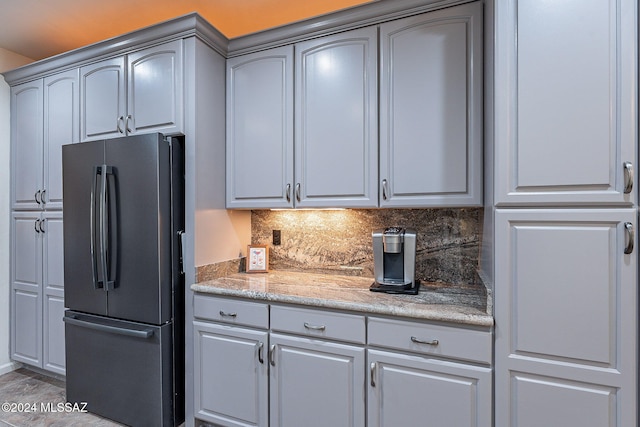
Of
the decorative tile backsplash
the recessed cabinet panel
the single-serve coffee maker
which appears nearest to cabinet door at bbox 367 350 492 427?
the recessed cabinet panel

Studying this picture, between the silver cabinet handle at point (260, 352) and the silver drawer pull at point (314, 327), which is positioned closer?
the silver drawer pull at point (314, 327)

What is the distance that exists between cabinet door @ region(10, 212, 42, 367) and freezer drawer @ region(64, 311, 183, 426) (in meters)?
0.63

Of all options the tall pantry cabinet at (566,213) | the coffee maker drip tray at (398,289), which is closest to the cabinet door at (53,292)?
the coffee maker drip tray at (398,289)

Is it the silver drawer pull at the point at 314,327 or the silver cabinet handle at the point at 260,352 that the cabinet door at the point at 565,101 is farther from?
the silver cabinet handle at the point at 260,352

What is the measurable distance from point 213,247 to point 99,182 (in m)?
0.79

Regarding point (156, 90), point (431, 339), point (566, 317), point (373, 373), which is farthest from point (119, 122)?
point (566, 317)

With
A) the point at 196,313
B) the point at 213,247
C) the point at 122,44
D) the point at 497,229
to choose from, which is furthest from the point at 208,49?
the point at 497,229

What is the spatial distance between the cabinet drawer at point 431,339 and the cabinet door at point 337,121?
2.23ft

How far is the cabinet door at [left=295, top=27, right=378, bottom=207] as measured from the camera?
1889mm

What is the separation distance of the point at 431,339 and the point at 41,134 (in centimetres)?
313

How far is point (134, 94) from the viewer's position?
2.19 m

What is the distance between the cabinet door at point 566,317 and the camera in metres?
1.21

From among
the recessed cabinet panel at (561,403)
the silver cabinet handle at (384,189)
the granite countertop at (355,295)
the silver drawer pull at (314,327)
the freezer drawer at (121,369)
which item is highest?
the silver cabinet handle at (384,189)

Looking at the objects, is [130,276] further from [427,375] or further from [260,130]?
[427,375]
